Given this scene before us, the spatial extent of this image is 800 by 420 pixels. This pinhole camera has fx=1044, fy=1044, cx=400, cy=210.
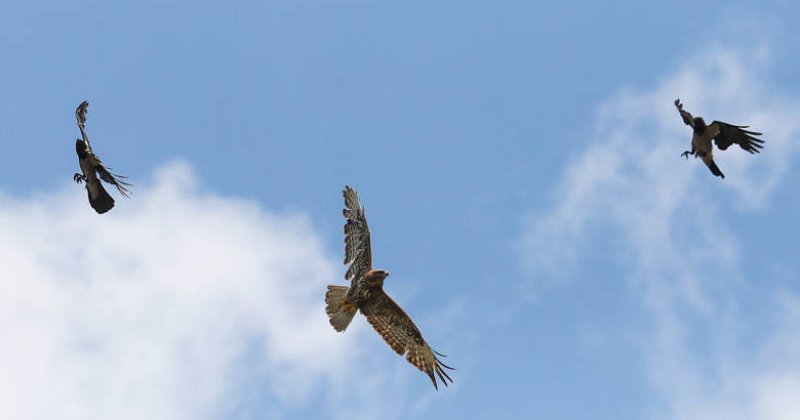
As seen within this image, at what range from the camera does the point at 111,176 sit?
1912 centimetres

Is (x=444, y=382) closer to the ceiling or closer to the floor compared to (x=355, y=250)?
closer to the floor

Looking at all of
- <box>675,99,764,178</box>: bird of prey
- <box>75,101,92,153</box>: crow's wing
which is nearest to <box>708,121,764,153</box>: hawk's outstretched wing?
<box>675,99,764,178</box>: bird of prey

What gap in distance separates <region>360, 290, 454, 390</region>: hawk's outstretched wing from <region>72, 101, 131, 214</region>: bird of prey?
5.44 meters

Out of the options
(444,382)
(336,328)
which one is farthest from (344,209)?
(444,382)

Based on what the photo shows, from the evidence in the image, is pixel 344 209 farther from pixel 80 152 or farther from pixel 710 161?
pixel 710 161

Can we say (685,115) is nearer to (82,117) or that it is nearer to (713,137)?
(713,137)

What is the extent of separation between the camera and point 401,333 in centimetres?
2139

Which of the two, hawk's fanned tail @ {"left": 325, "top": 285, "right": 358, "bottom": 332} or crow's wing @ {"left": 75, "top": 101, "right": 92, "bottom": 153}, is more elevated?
crow's wing @ {"left": 75, "top": 101, "right": 92, "bottom": 153}

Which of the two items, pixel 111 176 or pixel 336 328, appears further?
pixel 336 328

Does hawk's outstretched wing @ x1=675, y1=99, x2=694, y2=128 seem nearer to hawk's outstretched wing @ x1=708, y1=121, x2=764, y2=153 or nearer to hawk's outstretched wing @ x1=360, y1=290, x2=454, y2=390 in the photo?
hawk's outstretched wing @ x1=708, y1=121, x2=764, y2=153

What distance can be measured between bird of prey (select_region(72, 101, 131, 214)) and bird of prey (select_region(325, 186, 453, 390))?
4529mm

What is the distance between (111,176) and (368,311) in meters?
5.76

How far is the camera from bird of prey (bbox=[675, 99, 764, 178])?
21047 millimetres

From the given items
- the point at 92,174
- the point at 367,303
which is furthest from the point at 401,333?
the point at 92,174
